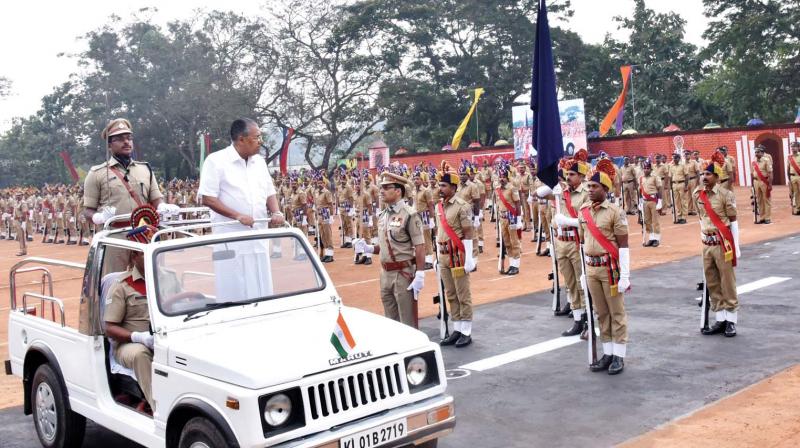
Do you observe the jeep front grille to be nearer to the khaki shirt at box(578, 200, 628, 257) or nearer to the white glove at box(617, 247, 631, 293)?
the white glove at box(617, 247, 631, 293)

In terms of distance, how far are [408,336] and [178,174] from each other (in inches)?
2076

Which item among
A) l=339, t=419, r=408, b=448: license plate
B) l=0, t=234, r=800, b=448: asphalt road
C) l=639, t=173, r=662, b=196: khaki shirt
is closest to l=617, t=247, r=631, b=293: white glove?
l=0, t=234, r=800, b=448: asphalt road

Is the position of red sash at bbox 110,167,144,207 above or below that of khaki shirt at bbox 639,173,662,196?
above

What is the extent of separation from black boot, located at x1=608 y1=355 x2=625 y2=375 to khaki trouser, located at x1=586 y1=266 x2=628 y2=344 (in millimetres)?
168

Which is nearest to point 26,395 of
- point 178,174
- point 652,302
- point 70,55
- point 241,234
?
point 241,234

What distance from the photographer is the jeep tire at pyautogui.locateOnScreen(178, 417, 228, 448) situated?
14.9 ft

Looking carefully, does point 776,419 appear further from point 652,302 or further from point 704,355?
point 652,302

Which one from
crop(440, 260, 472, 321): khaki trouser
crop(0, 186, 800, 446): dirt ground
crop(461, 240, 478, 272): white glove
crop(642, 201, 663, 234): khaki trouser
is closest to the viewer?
crop(0, 186, 800, 446): dirt ground

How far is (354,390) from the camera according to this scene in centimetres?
482

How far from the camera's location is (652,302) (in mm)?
11547

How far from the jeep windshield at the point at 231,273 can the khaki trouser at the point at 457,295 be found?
3819 millimetres

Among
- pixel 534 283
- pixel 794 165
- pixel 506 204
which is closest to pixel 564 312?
pixel 534 283

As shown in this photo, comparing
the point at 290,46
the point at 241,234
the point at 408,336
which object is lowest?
the point at 408,336

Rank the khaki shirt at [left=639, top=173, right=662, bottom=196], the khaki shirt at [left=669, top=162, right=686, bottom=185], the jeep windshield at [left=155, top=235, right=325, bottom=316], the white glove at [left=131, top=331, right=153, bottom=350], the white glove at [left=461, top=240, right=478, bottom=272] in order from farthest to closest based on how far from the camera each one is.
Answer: the khaki shirt at [left=669, top=162, right=686, bottom=185] → the khaki shirt at [left=639, top=173, right=662, bottom=196] → the white glove at [left=461, top=240, right=478, bottom=272] → the jeep windshield at [left=155, top=235, right=325, bottom=316] → the white glove at [left=131, top=331, right=153, bottom=350]
